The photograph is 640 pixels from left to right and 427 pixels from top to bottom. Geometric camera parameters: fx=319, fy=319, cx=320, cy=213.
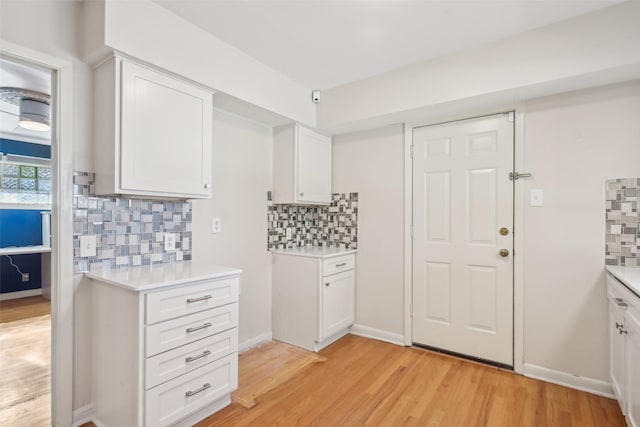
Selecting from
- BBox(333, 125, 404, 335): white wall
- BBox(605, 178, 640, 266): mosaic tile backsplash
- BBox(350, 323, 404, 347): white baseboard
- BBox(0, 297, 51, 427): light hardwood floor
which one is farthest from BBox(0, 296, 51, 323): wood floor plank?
BBox(605, 178, 640, 266): mosaic tile backsplash

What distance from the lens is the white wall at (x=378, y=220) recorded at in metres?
2.96

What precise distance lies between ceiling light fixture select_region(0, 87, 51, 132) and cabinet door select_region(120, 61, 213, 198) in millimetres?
2132

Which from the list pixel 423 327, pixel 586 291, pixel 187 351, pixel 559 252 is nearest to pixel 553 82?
pixel 559 252

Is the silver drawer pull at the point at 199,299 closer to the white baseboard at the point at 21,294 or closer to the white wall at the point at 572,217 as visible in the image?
the white wall at the point at 572,217

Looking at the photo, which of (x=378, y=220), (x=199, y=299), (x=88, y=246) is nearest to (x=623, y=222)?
(x=378, y=220)

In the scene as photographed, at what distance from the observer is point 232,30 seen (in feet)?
6.80

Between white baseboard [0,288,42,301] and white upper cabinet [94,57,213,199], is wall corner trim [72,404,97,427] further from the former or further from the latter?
white baseboard [0,288,42,301]

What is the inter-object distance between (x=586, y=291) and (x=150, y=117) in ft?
9.75

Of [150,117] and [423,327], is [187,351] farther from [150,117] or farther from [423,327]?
[423,327]

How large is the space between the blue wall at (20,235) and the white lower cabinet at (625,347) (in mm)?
6572

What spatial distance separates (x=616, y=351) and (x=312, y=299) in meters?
2.01

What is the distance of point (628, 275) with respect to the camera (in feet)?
5.83

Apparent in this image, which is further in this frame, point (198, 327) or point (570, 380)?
point (570, 380)

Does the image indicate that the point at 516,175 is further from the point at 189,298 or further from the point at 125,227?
the point at 125,227
